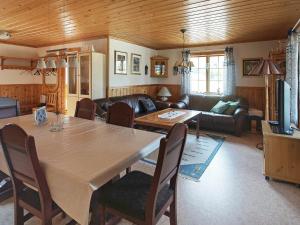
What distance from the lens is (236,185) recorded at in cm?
266

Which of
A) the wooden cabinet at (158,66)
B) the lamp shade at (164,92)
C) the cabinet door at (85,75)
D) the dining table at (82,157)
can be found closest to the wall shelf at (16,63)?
the cabinet door at (85,75)

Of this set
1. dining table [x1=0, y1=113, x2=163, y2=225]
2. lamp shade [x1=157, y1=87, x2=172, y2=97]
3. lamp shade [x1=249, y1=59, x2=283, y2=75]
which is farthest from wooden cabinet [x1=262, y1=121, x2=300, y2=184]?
lamp shade [x1=157, y1=87, x2=172, y2=97]

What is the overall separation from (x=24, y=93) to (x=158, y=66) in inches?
171

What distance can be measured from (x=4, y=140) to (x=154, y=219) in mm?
1120

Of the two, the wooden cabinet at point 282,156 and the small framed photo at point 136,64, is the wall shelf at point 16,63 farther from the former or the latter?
the wooden cabinet at point 282,156

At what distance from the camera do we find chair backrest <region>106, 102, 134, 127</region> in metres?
2.49

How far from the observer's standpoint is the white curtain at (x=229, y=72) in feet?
18.8

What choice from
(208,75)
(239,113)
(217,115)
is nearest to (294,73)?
(239,113)

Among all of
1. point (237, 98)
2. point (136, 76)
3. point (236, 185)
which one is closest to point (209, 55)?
point (237, 98)

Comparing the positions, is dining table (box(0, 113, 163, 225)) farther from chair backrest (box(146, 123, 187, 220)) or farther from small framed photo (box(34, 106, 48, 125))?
chair backrest (box(146, 123, 187, 220))

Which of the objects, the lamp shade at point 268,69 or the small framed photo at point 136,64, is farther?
the small framed photo at point 136,64

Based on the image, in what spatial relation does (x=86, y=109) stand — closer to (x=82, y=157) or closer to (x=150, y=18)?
(x=82, y=157)

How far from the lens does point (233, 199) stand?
2.34 metres

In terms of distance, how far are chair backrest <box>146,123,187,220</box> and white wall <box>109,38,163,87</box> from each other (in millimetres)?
3994
